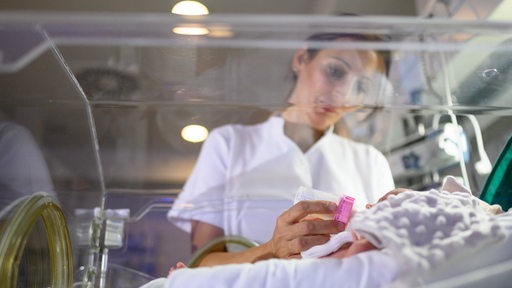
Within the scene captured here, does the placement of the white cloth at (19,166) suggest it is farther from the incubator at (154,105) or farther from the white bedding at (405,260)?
the white bedding at (405,260)

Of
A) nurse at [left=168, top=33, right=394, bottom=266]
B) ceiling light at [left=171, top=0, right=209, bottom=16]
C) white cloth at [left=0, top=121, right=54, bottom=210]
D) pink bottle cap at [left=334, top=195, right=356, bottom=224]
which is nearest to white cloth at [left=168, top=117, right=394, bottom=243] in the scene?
nurse at [left=168, top=33, right=394, bottom=266]

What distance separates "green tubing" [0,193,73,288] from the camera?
0.63m

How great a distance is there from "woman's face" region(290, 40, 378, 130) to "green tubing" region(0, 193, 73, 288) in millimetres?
509

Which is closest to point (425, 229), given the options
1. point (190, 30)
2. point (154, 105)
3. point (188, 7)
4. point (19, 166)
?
Answer: point (190, 30)

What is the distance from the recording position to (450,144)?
1356 mm

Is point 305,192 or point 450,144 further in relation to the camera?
point 450,144

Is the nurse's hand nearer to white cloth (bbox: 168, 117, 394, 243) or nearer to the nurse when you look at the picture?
the nurse

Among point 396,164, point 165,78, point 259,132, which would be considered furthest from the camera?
point 396,164

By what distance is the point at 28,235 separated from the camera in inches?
26.7

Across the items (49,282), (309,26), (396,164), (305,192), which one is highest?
(309,26)

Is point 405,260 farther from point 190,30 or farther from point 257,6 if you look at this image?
point 257,6

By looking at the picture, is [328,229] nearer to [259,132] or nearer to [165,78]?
[165,78]

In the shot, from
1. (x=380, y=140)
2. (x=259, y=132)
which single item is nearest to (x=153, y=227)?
(x=259, y=132)

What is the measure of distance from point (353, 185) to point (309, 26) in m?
0.47
